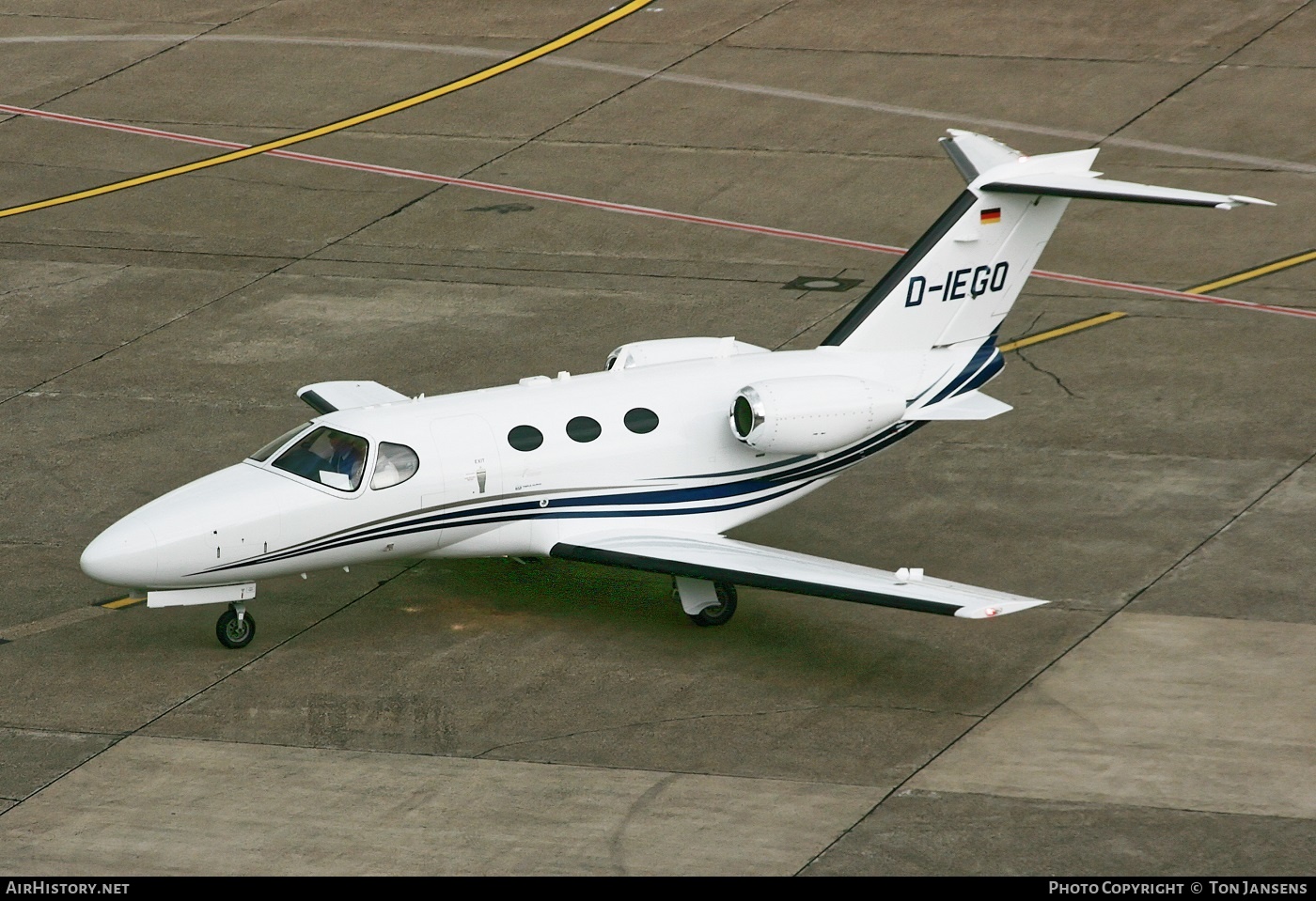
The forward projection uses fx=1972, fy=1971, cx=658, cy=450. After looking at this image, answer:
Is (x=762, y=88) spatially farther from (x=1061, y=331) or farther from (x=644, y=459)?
(x=644, y=459)

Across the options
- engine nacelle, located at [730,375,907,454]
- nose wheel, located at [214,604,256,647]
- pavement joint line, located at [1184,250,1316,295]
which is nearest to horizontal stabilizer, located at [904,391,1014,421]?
engine nacelle, located at [730,375,907,454]

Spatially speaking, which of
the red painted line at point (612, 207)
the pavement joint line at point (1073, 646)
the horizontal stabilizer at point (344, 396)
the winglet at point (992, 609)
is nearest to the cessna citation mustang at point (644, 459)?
the winglet at point (992, 609)

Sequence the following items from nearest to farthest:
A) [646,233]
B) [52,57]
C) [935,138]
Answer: [646,233] < [935,138] < [52,57]

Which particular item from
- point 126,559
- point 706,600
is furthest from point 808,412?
point 126,559

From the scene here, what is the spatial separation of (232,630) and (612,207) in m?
14.9

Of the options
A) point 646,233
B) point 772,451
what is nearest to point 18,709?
point 772,451

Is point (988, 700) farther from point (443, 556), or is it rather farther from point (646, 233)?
point (646, 233)

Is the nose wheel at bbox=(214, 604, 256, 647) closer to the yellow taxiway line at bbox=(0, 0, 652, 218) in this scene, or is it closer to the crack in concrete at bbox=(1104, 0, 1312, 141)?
the yellow taxiway line at bbox=(0, 0, 652, 218)

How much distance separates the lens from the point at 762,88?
3753 cm

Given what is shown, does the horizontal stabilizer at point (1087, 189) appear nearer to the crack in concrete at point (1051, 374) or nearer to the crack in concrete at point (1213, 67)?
the crack in concrete at point (1051, 374)

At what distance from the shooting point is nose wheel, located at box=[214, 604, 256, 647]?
19469 mm

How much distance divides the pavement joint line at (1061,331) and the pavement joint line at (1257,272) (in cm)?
158

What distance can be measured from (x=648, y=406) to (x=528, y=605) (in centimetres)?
245
